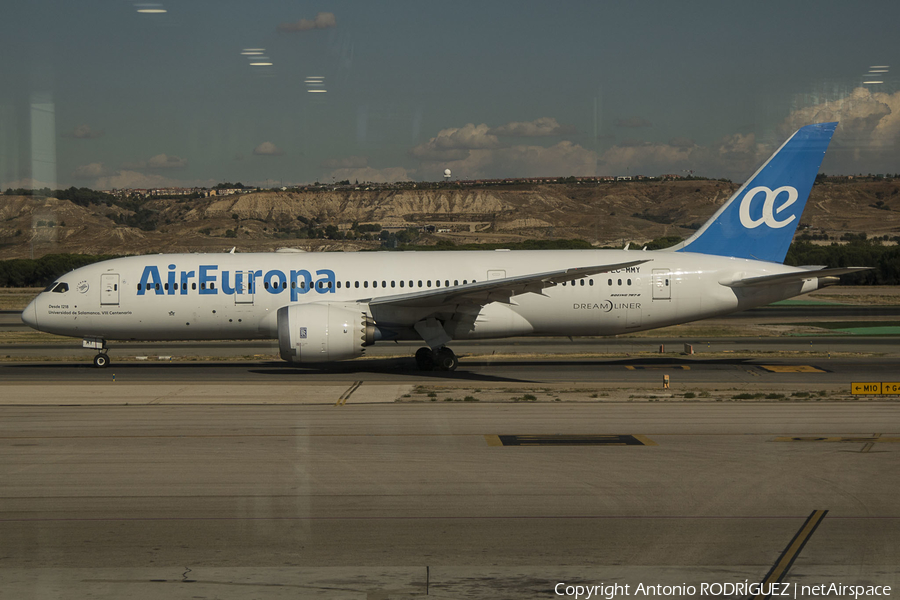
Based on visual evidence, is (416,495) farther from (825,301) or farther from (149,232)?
(149,232)

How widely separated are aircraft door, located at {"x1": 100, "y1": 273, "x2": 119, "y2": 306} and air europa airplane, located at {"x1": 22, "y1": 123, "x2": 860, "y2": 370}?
1.3 inches

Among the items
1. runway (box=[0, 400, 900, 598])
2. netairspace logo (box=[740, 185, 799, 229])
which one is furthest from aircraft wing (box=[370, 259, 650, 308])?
runway (box=[0, 400, 900, 598])

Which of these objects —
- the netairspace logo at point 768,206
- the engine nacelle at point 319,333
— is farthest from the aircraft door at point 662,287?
the engine nacelle at point 319,333

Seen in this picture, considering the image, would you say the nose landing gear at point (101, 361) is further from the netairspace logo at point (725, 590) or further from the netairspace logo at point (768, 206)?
the netairspace logo at point (725, 590)

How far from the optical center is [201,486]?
11.6 meters

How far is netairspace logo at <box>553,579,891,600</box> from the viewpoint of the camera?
7637mm

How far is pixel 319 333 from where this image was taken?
918 inches

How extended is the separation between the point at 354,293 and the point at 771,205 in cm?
1463

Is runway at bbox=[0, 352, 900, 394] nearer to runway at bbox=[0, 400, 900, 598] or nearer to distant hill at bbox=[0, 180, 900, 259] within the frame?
runway at bbox=[0, 400, 900, 598]

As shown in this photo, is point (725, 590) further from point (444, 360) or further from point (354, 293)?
point (354, 293)

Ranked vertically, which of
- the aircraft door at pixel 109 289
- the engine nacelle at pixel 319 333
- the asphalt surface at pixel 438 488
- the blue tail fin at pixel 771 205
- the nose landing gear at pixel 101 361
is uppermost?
the blue tail fin at pixel 771 205

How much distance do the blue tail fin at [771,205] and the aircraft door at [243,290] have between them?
15.3 meters

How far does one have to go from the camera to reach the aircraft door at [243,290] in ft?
84.1

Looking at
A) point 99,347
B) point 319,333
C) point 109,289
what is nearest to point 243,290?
point 319,333
